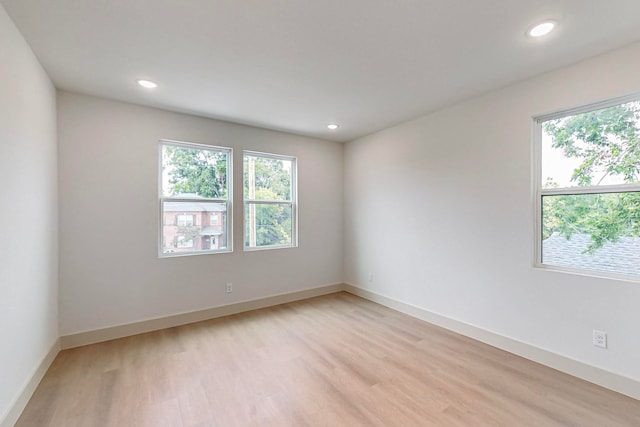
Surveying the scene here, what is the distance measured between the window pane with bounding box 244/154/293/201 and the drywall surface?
173mm

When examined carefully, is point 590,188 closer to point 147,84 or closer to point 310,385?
point 310,385

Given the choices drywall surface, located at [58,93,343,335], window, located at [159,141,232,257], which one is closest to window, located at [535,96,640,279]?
drywall surface, located at [58,93,343,335]

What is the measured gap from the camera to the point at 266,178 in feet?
13.5

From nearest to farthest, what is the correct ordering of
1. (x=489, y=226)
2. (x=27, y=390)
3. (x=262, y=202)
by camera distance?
(x=27, y=390) → (x=489, y=226) → (x=262, y=202)

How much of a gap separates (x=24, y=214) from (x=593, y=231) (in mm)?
4438

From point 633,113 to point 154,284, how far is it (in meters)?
4.76

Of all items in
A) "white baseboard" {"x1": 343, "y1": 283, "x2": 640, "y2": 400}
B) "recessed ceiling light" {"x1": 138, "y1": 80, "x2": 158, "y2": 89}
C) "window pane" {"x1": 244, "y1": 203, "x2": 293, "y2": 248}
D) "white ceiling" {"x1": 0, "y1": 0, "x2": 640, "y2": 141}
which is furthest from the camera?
"window pane" {"x1": 244, "y1": 203, "x2": 293, "y2": 248}

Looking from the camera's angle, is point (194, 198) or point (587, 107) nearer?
point (587, 107)

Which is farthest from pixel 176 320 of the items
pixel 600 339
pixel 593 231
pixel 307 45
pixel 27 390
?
pixel 593 231

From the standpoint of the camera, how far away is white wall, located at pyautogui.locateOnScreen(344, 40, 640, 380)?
2109 millimetres

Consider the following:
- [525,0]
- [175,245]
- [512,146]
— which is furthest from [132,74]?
[512,146]

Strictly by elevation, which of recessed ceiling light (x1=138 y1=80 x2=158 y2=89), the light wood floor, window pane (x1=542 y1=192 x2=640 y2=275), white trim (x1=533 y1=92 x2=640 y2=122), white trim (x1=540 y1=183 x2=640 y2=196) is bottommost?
the light wood floor

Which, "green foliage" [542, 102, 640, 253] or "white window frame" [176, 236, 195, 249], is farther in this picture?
"white window frame" [176, 236, 195, 249]

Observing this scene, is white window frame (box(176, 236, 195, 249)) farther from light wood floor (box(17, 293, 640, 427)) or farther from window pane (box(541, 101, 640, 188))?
window pane (box(541, 101, 640, 188))
